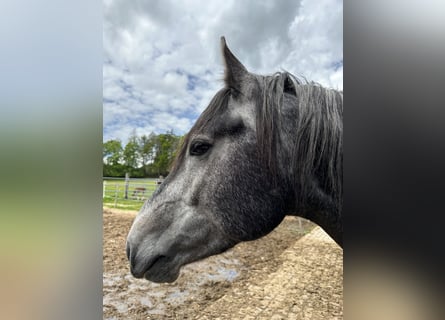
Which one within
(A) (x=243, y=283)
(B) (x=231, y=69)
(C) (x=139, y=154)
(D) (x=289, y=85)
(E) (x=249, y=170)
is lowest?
(A) (x=243, y=283)

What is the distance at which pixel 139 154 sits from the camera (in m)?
1.69

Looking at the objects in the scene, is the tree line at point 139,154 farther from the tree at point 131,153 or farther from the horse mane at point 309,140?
the horse mane at point 309,140

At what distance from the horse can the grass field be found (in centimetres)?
15

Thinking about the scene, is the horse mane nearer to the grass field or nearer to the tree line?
the tree line

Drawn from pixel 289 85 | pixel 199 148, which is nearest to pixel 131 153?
pixel 199 148

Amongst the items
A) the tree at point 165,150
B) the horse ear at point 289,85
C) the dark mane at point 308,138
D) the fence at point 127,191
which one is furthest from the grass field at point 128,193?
the horse ear at point 289,85

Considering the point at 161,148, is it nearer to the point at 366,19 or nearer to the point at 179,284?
the point at 179,284

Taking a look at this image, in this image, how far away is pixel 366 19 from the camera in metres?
1.32

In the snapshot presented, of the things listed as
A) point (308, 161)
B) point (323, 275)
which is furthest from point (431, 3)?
point (323, 275)

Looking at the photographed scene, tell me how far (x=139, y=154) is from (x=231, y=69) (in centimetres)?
79

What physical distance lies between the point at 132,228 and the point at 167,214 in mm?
282

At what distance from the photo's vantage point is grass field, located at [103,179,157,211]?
1.60 meters

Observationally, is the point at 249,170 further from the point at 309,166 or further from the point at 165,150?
the point at 165,150

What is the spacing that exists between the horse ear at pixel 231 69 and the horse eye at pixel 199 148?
36 cm
